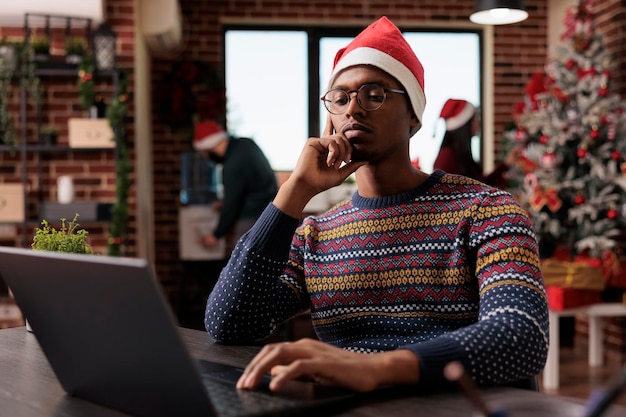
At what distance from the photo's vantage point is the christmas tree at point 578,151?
4727 millimetres

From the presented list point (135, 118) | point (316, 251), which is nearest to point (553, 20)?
point (135, 118)

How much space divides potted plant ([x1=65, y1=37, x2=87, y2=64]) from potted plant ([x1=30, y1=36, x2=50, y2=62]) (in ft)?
0.34

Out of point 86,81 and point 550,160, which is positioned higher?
point 86,81

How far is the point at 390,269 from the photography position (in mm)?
1458

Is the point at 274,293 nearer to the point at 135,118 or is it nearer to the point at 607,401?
the point at 607,401

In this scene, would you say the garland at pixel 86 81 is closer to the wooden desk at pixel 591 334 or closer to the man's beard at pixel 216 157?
the man's beard at pixel 216 157

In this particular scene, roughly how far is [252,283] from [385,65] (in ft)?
1.58

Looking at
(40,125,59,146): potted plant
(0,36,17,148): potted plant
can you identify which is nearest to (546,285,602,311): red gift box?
(40,125,59,146): potted plant

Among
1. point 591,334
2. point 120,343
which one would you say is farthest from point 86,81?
point 120,343

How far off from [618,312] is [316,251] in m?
3.45

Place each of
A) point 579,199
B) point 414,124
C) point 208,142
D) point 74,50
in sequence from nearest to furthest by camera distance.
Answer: point 414,124
point 74,50
point 579,199
point 208,142

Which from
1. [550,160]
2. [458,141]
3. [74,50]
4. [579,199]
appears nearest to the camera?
[458,141]

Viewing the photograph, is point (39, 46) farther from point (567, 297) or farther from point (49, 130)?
point (567, 297)

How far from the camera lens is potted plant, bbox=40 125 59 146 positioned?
4594 mm
